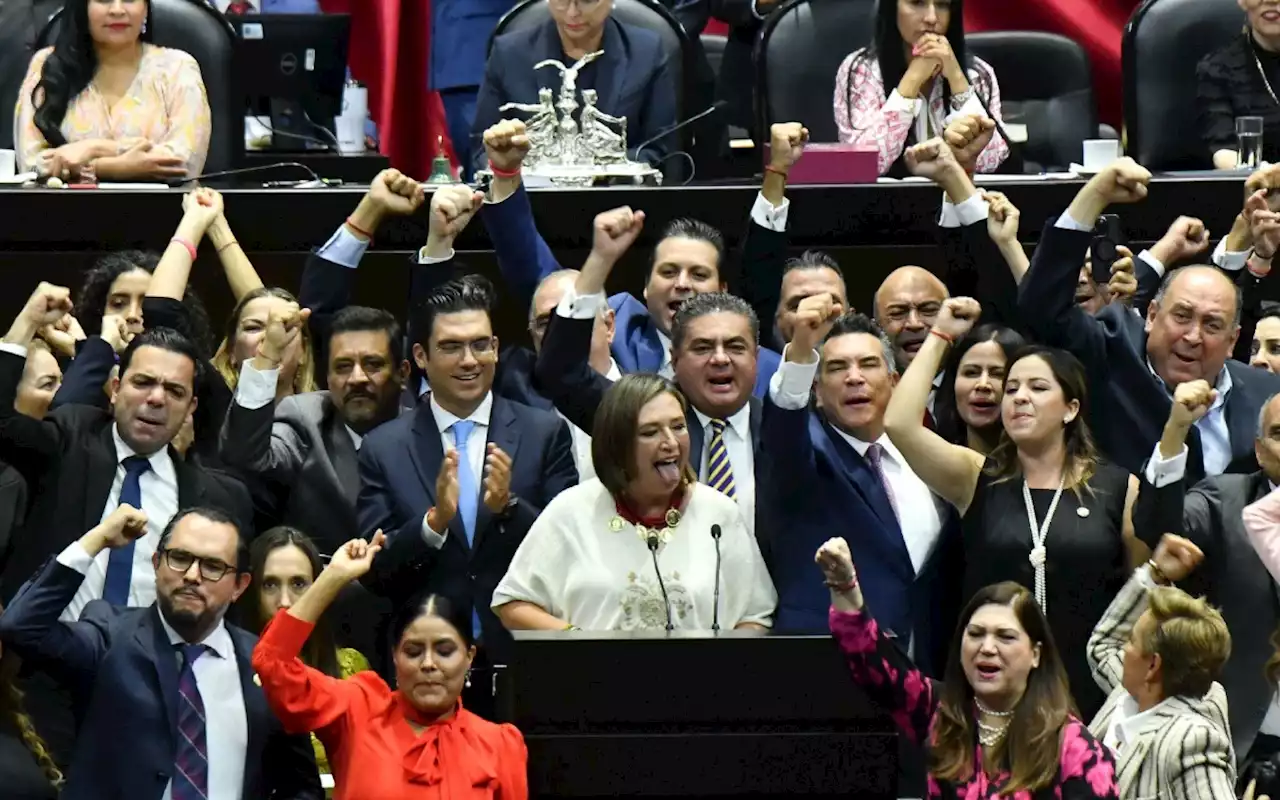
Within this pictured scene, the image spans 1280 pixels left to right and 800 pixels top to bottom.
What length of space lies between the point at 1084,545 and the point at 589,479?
101 centimetres

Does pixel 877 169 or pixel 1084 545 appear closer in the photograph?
pixel 1084 545

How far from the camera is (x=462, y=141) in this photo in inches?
329

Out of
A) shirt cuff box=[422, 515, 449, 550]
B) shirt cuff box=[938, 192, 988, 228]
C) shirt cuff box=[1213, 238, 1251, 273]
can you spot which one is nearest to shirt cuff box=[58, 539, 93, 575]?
shirt cuff box=[422, 515, 449, 550]

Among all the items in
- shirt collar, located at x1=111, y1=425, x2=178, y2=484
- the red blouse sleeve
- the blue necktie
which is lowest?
the red blouse sleeve

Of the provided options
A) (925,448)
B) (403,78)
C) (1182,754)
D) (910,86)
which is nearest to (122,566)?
(925,448)

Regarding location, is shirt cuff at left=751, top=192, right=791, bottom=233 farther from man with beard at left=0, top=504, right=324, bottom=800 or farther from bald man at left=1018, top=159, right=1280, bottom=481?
man with beard at left=0, top=504, right=324, bottom=800

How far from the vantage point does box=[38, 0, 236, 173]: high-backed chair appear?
7.13 meters


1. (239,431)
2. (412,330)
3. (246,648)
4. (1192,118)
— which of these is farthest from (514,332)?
(1192,118)

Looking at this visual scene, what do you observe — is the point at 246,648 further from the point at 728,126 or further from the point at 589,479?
the point at 728,126

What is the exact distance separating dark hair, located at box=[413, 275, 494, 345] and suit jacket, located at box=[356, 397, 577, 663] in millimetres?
156

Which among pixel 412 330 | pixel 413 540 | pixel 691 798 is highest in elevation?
pixel 412 330

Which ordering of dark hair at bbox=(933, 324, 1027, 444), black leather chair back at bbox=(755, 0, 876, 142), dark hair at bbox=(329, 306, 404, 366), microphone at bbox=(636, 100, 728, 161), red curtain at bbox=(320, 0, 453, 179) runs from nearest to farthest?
dark hair at bbox=(933, 324, 1027, 444) → dark hair at bbox=(329, 306, 404, 366) → microphone at bbox=(636, 100, 728, 161) → black leather chair back at bbox=(755, 0, 876, 142) → red curtain at bbox=(320, 0, 453, 179)

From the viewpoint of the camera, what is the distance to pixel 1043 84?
7.64m

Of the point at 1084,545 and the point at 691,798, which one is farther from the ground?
the point at 1084,545
